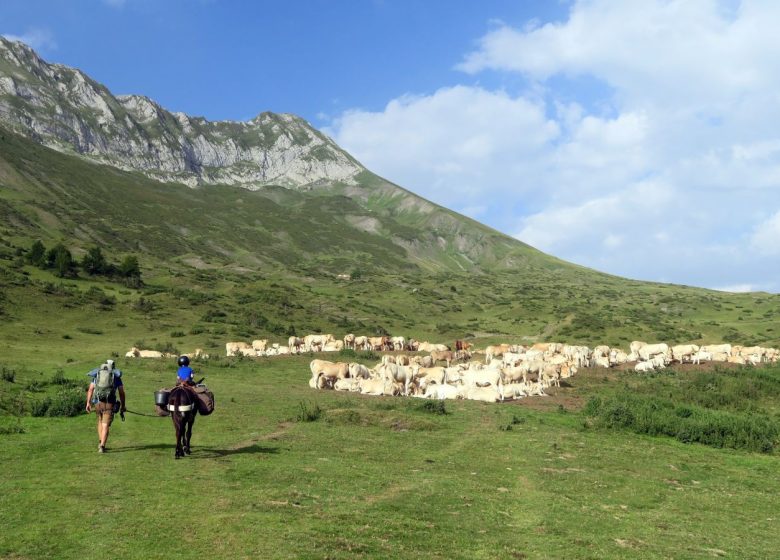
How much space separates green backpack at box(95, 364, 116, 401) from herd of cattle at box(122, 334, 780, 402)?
17.3m

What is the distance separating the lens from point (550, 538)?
11.6 meters

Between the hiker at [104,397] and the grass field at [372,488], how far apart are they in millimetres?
711

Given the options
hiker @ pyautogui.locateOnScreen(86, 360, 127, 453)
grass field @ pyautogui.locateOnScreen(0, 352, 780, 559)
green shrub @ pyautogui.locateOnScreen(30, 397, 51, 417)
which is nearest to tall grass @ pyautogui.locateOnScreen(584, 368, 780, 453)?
grass field @ pyautogui.locateOnScreen(0, 352, 780, 559)

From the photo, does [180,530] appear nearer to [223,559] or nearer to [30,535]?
[223,559]

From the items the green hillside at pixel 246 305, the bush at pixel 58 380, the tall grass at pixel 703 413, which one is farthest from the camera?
the green hillside at pixel 246 305

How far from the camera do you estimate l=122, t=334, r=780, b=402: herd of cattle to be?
31.9 meters

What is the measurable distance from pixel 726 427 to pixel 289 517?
68.0 feet

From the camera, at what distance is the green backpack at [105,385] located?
1595 centimetres

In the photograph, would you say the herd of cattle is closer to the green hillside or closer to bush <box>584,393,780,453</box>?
bush <box>584,393,780,453</box>

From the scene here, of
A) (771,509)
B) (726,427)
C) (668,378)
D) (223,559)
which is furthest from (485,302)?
(223,559)

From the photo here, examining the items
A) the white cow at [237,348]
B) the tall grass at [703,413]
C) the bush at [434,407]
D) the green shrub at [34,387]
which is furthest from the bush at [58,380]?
the tall grass at [703,413]

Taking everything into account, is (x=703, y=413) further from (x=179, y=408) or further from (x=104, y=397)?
(x=104, y=397)

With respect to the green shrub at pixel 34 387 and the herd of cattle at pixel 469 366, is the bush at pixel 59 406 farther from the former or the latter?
the herd of cattle at pixel 469 366

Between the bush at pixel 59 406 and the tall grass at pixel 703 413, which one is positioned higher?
the tall grass at pixel 703 413
